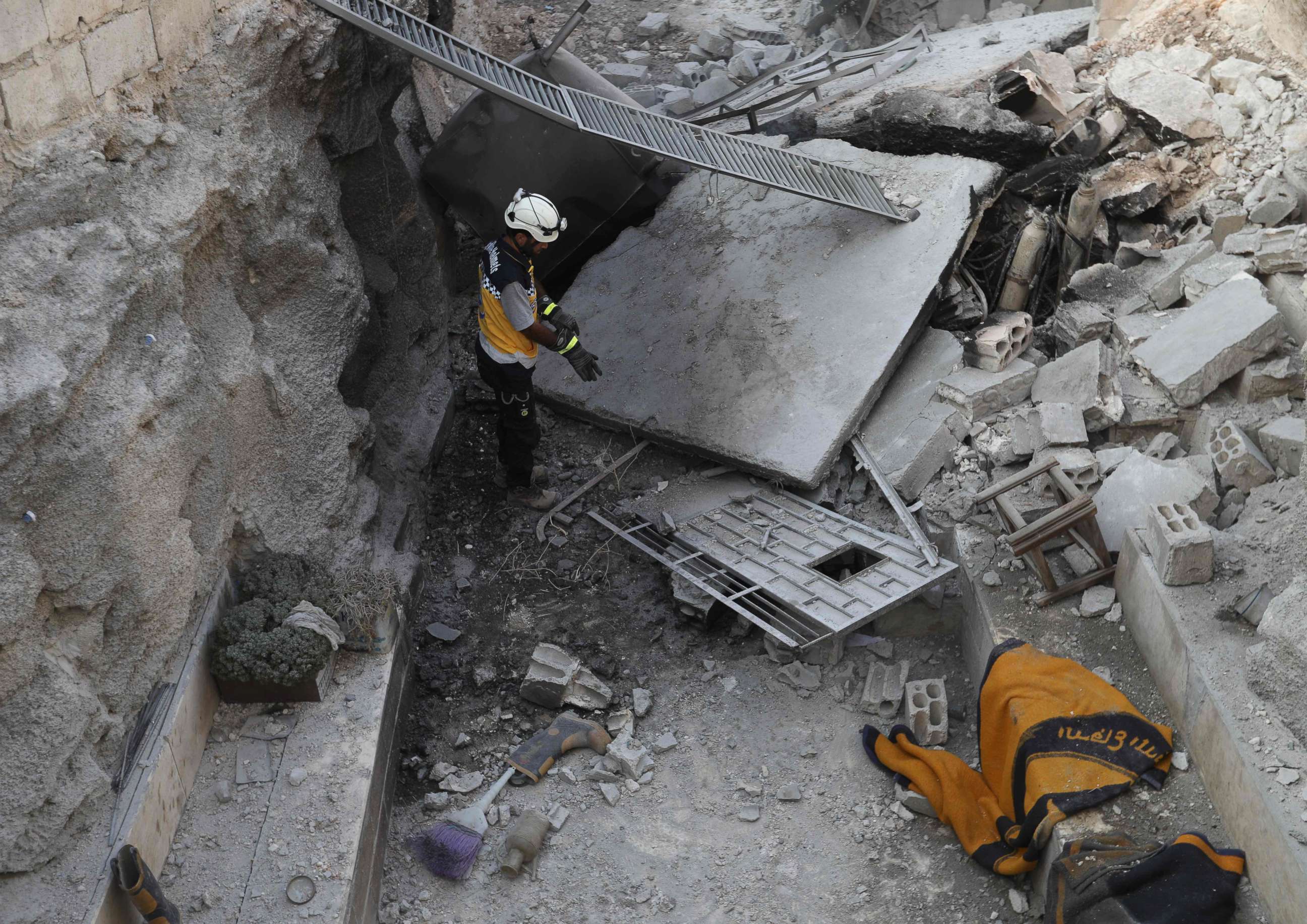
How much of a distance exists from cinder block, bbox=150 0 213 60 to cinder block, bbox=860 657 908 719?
4039mm

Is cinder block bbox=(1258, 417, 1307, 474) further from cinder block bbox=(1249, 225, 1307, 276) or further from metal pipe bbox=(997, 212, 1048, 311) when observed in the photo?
metal pipe bbox=(997, 212, 1048, 311)

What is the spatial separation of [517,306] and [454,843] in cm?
283

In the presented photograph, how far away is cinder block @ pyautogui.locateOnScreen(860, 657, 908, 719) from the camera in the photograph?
203 inches

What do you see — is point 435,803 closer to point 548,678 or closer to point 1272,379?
point 548,678

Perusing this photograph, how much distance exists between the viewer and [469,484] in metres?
6.85

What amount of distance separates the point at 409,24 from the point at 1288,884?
4992mm

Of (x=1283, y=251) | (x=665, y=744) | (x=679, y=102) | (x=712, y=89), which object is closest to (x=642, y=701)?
(x=665, y=744)

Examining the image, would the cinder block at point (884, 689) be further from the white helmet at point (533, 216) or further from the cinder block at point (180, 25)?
the cinder block at point (180, 25)

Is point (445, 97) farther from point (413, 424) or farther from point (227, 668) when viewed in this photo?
point (227, 668)

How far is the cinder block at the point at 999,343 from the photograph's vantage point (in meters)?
6.11

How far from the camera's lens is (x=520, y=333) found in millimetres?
6277

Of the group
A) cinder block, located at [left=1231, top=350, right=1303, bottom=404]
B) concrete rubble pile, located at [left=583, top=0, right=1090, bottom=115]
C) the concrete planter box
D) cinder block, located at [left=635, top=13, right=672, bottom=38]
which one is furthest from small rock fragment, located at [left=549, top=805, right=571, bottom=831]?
cinder block, located at [left=635, top=13, right=672, bottom=38]

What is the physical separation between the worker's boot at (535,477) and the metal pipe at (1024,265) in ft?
9.80

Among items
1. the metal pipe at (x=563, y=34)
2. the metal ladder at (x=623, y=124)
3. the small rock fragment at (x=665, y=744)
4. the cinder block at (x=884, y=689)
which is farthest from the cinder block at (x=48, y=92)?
the cinder block at (x=884, y=689)
